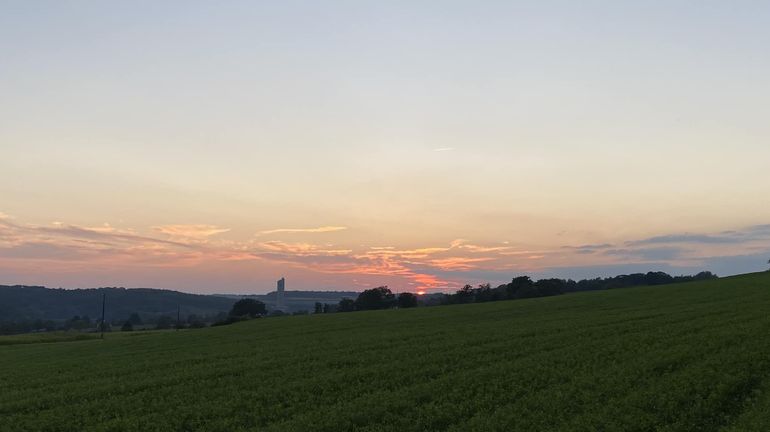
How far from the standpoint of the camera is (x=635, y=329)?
33.9 metres

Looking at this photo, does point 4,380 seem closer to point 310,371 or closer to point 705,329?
point 310,371

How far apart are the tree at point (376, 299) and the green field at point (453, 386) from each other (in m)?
131

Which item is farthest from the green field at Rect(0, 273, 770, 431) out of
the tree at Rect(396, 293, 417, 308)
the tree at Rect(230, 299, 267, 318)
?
the tree at Rect(230, 299, 267, 318)

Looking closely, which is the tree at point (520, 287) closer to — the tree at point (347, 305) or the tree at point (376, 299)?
the tree at point (376, 299)

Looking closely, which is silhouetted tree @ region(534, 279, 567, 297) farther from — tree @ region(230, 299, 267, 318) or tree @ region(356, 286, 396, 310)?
tree @ region(230, 299, 267, 318)

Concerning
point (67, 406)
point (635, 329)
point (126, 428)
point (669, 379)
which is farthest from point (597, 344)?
point (67, 406)

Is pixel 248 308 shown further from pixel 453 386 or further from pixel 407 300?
pixel 453 386

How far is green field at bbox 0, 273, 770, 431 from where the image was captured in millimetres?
16375

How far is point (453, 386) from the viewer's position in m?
21.2

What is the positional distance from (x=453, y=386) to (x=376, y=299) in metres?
150

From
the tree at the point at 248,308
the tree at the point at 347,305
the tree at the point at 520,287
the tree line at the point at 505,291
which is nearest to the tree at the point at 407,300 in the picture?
the tree line at the point at 505,291

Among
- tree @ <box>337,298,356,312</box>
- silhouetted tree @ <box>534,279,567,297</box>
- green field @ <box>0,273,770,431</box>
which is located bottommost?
green field @ <box>0,273,770,431</box>

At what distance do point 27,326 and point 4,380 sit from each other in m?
175

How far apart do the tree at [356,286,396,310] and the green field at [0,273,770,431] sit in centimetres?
13099
